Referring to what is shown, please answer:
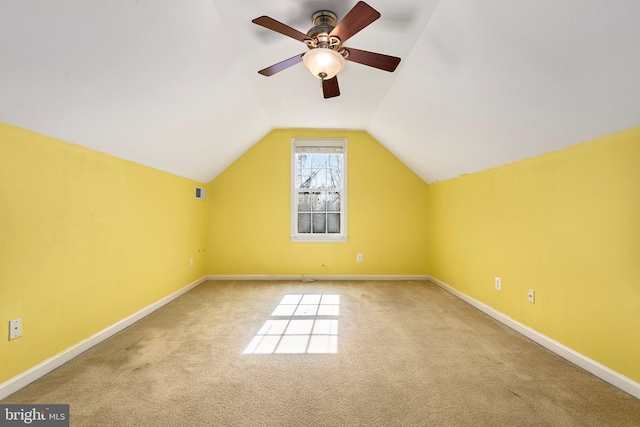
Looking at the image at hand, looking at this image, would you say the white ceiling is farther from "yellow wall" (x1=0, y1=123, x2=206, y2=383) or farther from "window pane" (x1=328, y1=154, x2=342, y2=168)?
"window pane" (x1=328, y1=154, x2=342, y2=168)

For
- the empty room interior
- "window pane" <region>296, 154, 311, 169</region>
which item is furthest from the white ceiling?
"window pane" <region>296, 154, 311, 169</region>

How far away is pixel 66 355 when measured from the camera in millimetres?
1961

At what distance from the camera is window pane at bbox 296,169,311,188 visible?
4.67m

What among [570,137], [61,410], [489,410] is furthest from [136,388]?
[570,137]

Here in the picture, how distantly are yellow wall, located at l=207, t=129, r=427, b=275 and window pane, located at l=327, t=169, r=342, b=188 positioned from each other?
0.21 meters

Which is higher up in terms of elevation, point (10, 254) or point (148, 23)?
point (148, 23)

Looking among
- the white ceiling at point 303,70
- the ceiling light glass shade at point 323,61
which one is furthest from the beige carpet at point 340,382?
the ceiling light glass shade at point 323,61

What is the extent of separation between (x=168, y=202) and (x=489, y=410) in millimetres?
3500

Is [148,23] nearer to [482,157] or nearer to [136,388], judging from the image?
[136,388]

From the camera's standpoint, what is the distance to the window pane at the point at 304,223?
464 centimetres

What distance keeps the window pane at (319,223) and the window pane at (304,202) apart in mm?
179

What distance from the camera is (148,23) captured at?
1646 mm

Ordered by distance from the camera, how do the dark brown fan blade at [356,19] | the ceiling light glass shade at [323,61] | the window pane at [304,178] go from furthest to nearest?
the window pane at [304,178] < the ceiling light glass shade at [323,61] < the dark brown fan blade at [356,19]

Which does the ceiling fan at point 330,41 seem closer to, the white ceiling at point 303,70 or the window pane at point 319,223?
the white ceiling at point 303,70
